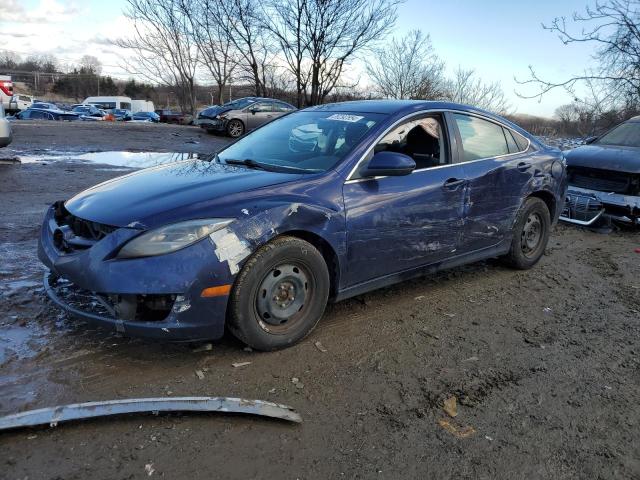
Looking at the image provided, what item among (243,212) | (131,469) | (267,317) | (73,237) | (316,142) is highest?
(316,142)

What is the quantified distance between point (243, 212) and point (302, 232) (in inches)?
17.9

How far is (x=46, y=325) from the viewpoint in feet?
11.4

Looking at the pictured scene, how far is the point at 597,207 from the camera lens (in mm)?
7547

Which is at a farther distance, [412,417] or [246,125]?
[246,125]

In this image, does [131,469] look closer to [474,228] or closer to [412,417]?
[412,417]

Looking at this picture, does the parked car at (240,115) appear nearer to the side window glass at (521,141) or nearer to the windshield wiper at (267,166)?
the side window glass at (521,141)

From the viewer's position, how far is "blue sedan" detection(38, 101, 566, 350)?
290cm

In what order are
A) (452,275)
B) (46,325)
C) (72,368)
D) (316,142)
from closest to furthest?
(72,368)
(46,325)
(316,142)
(452,275)

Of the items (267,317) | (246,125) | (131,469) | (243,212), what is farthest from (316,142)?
(246,125)

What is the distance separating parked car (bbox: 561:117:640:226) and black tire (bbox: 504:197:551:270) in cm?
253

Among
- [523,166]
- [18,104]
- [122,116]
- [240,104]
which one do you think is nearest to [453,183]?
[523,166]

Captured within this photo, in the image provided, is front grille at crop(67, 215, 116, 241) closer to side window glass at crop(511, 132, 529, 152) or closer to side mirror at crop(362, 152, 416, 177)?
side mirror at crop(362, 152, 416, 177)

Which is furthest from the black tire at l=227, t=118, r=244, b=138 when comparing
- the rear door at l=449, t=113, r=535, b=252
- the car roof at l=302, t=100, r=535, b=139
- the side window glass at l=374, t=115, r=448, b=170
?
the side window glass at l=374, t=115, r=448, b=170

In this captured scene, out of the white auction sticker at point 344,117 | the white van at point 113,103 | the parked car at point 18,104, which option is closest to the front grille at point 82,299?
the white auction sticker at point 344,117
